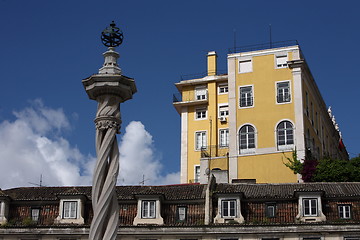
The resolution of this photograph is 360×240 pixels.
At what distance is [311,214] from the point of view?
42594 mm

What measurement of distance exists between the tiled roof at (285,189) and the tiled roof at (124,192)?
1697mm

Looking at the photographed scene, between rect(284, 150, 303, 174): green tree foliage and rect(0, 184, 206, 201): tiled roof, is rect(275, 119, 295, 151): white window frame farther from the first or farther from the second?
rect(0, 184, 206, 201): tiled roof

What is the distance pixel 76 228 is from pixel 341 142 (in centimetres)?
4793

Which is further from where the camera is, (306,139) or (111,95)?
(306,139)

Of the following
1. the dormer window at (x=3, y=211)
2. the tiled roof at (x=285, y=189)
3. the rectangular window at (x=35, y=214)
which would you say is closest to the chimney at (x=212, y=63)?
the tiled roof at (x=285, y=189)

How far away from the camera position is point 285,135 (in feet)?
198

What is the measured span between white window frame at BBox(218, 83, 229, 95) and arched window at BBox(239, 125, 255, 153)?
808cm

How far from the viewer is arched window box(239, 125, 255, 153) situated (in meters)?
61.1

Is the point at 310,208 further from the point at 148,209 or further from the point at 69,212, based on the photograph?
the point at 69,212

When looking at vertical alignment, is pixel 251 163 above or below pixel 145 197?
above

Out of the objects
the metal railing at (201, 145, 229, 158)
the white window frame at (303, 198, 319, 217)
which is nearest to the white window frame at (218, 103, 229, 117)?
the metal railing at (201, 145, 229, 158)

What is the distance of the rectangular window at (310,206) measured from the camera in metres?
42.7

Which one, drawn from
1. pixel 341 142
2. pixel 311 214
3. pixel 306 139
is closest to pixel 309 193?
pixel 311 214

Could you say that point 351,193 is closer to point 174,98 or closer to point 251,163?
point 251,163
